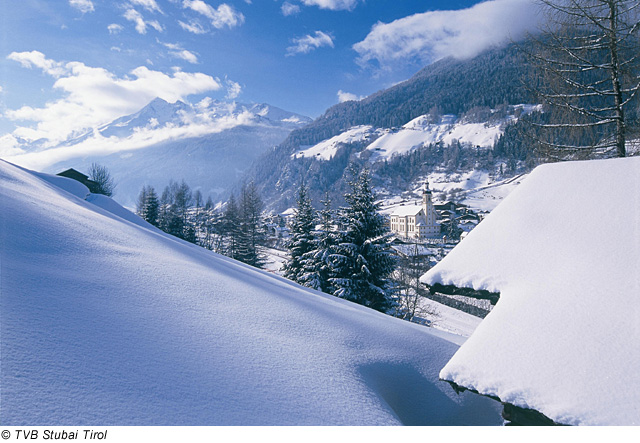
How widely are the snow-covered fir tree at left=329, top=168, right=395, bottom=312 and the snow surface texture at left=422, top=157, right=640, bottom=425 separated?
34.7 ft

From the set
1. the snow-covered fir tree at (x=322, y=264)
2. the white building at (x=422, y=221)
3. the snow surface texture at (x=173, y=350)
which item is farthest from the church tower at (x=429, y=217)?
the snow surface texture at (x=173, y=350)

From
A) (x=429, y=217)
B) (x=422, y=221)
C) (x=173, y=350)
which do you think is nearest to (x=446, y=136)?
(x=429, y=217)

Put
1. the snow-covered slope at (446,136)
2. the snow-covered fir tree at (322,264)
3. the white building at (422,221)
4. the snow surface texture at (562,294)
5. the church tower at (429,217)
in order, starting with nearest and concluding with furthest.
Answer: the snow surface texture at (562,294)
the snow-covered fir tree at (322,264)
the white building at (422,221)
the church tower at (429,217)
the snow-covered slope at (446,136)

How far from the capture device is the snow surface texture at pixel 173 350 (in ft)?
6.14

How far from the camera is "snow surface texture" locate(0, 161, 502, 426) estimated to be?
6.14ft

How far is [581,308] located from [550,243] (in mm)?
856

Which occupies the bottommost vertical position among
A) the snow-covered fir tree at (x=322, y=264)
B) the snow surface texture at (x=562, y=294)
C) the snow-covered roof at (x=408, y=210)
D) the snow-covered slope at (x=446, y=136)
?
the snow-covered fir tree at (x=322, y=264)

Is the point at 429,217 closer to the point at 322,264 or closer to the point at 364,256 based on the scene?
the point at 322,264

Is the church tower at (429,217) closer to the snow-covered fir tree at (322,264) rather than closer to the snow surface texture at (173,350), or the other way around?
the snow-covered fir tree at (322,264)

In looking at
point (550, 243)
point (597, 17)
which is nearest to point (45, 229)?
point (550, 243)

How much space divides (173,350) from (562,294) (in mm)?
3378

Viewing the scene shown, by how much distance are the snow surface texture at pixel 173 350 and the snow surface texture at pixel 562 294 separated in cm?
115

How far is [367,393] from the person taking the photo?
9.02 feet
